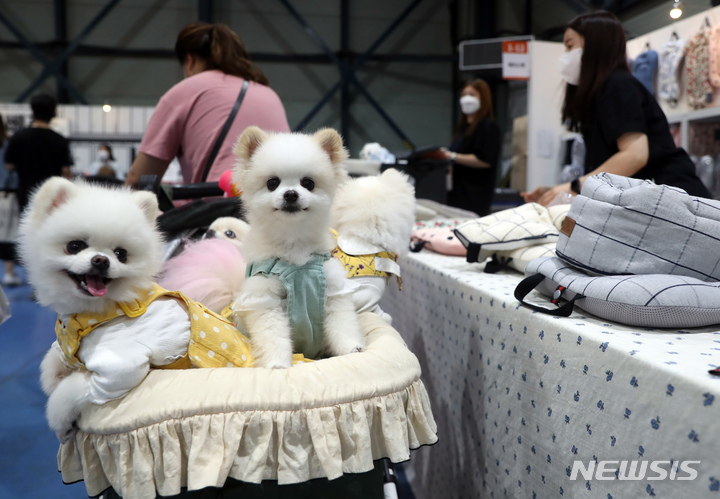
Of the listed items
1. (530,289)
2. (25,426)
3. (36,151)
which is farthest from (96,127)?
(530,289)

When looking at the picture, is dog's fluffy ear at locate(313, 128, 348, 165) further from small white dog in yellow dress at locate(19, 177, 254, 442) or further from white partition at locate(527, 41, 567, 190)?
white partition at locate(527, 41, 567, 190)

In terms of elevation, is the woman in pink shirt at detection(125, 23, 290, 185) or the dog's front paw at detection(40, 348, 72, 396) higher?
the woman in pink shirt at detection(125, 23, 290, 185)

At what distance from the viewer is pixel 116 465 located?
2.67ft

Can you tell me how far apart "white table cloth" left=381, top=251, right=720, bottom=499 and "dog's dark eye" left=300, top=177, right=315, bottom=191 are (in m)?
0.49

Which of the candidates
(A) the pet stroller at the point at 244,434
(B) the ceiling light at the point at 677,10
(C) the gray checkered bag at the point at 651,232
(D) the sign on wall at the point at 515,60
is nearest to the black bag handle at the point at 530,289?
(C) the gray checkered bag at the point at 651,232

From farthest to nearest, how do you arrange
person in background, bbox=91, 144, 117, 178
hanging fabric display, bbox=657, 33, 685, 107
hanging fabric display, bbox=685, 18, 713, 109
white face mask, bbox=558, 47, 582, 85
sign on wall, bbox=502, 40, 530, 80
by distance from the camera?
person in background, bbox=91, 144, 117, 178 → sign on wall, bbox=502, 40, 530, 80 → hanging fabric display, bbox=657, 33, 685, 107 → hanging fabric display, bbox=685, 18, 713, 109 → white face mask, bbox=558, 47, 582, 85

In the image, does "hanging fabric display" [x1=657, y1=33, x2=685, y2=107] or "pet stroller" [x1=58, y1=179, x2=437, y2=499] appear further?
"hanging fabric display" [x1=657, y1=33, x2=685, y2=107]

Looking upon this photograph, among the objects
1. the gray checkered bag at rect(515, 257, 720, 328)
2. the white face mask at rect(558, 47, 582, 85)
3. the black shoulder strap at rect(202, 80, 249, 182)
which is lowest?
the gray checkered bag at rect(515, 257, 720, 328)

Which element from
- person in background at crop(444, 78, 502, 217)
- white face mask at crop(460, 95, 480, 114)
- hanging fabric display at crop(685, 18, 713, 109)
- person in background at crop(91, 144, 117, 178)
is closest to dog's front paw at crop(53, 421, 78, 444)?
person in background at crop(444, 78, 502, 217)

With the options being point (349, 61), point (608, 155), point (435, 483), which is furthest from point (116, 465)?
point (349, 61)

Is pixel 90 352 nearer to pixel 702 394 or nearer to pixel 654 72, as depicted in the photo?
pixel 702 394

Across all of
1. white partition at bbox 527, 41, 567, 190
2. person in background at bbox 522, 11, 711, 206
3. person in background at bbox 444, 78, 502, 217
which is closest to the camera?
person in background at bbox 522, 11, 711, 206

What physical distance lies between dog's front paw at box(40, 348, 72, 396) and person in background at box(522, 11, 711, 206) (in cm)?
145

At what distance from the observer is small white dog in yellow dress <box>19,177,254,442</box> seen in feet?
2.71
